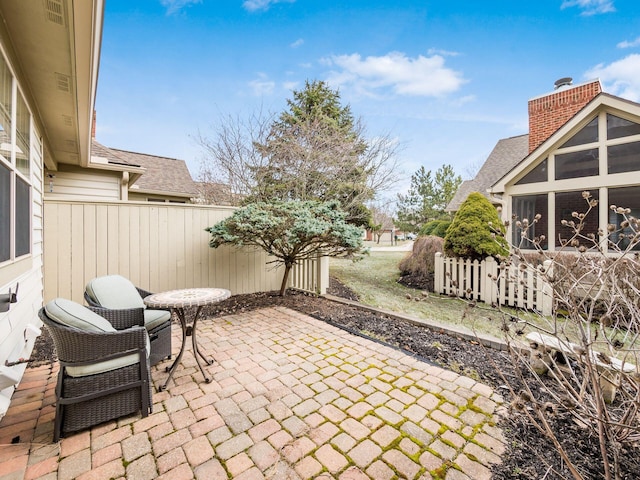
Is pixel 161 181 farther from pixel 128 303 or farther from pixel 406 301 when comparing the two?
pixel 406 301

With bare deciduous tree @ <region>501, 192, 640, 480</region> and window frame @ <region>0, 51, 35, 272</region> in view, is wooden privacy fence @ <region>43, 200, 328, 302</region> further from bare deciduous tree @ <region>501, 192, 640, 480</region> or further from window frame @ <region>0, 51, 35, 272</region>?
bare deciduous tree @ <region>501, 192, 640, 480</region>

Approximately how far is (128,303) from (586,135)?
9600mm

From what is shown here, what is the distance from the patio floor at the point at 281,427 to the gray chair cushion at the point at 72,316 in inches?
28.3

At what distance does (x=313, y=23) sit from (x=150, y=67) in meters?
5.02

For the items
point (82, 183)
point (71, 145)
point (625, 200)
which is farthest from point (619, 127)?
point (82, 183)

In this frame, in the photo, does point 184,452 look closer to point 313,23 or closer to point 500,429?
point 500,429

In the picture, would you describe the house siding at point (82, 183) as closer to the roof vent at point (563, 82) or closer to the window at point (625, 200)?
the window at point (625, 200)

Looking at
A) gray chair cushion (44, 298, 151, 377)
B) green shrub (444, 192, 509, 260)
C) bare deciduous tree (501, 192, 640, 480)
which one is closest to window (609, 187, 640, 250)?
green shrub (444, 192, 509, 260)

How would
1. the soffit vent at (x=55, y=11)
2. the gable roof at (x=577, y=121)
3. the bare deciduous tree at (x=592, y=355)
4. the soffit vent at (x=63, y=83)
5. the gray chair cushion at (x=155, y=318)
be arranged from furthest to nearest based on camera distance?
the gable roof at (x=577, y=121) < the soffit vent at (x=63, y=83) < the gray chair cushion at (x=155, y=318) < the soffit vent at (x=55, y=11) < the bare deciduous tree at (x=592, y=355)

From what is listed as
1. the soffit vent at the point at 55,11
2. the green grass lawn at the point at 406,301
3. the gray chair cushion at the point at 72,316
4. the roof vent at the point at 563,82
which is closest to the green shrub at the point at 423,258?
the green grass lawn at the point at 406,301

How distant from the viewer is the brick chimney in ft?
27.1

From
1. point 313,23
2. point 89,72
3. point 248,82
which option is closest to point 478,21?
point 313,23

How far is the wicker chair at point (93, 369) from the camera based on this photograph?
1.89 metres

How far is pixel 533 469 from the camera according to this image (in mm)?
1615
